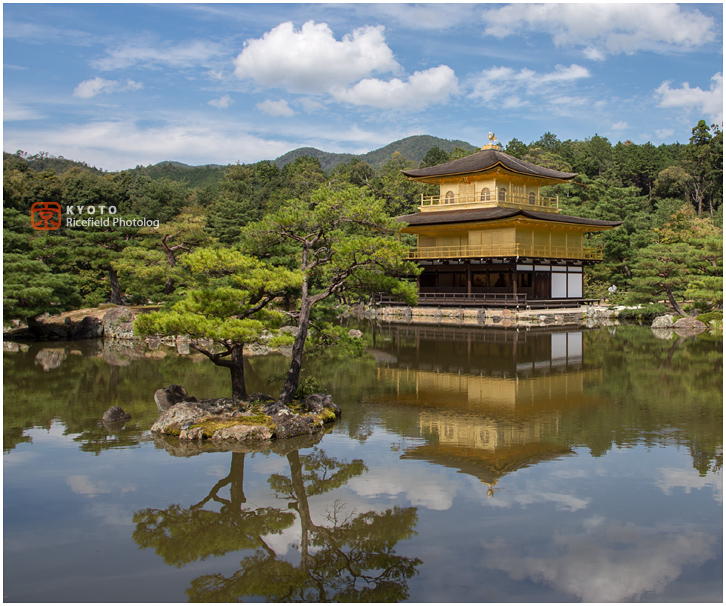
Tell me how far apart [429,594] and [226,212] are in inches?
1380

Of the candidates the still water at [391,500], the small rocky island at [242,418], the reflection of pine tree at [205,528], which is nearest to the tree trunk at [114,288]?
the still water at [391,500]

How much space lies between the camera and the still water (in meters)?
5.75

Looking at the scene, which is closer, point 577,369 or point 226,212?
point 577,369

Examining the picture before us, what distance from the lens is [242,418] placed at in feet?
34.7

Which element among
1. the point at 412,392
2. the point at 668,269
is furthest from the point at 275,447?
the point at 668,269

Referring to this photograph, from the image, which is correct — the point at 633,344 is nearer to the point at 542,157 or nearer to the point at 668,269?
the point at 668,269

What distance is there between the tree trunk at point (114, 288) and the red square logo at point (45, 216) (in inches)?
291

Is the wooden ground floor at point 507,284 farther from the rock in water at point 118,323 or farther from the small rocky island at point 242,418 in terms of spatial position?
the small rocky island at point 242,418

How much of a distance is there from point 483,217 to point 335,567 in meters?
27.9

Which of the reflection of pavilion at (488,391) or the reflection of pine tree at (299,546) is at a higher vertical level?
the reflection of pavilion at (488,391)

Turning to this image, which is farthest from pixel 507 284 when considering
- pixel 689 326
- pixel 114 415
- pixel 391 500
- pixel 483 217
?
pixel 391 500

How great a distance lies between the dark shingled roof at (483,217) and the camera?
31672 millimetres

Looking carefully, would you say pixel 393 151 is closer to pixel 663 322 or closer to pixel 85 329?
pixel 663 322

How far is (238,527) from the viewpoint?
22.9 ft
